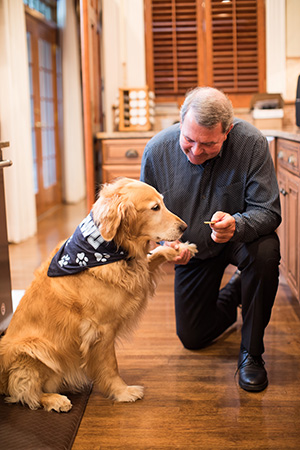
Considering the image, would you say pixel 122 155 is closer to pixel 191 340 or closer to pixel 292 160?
pixel 292 160

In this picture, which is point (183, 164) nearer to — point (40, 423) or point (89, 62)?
point (40, 423)

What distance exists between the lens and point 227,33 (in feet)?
14.9

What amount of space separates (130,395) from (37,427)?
36cm

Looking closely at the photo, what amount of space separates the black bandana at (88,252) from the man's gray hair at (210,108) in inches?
20.6

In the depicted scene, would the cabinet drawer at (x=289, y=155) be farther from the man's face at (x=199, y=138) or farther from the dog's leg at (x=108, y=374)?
the dog's leg at (x=108, y=374)

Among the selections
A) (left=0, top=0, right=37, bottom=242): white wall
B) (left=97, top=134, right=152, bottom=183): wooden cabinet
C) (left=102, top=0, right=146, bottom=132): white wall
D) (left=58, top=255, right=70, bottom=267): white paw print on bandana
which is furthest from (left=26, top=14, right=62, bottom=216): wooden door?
(left=58, top=255, right=70, bottom=267): white paw print on bandana

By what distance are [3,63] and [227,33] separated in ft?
6.22

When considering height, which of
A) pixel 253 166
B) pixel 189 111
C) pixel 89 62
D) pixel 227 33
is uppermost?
pixel 227 33

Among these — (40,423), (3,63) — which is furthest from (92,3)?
(40,423)

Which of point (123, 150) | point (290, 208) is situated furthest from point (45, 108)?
point (290, 208)

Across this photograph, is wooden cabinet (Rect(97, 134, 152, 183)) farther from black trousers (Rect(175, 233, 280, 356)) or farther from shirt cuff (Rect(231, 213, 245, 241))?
shirt cuff (Rect(231, 213, 245, 241))

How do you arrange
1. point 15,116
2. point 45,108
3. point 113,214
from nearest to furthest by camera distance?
point 113,214, point 15,116, point 45,108

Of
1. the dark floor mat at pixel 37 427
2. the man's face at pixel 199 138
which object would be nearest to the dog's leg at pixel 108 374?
the dark floor mat at pixel 37 427

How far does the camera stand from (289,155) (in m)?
2.94
